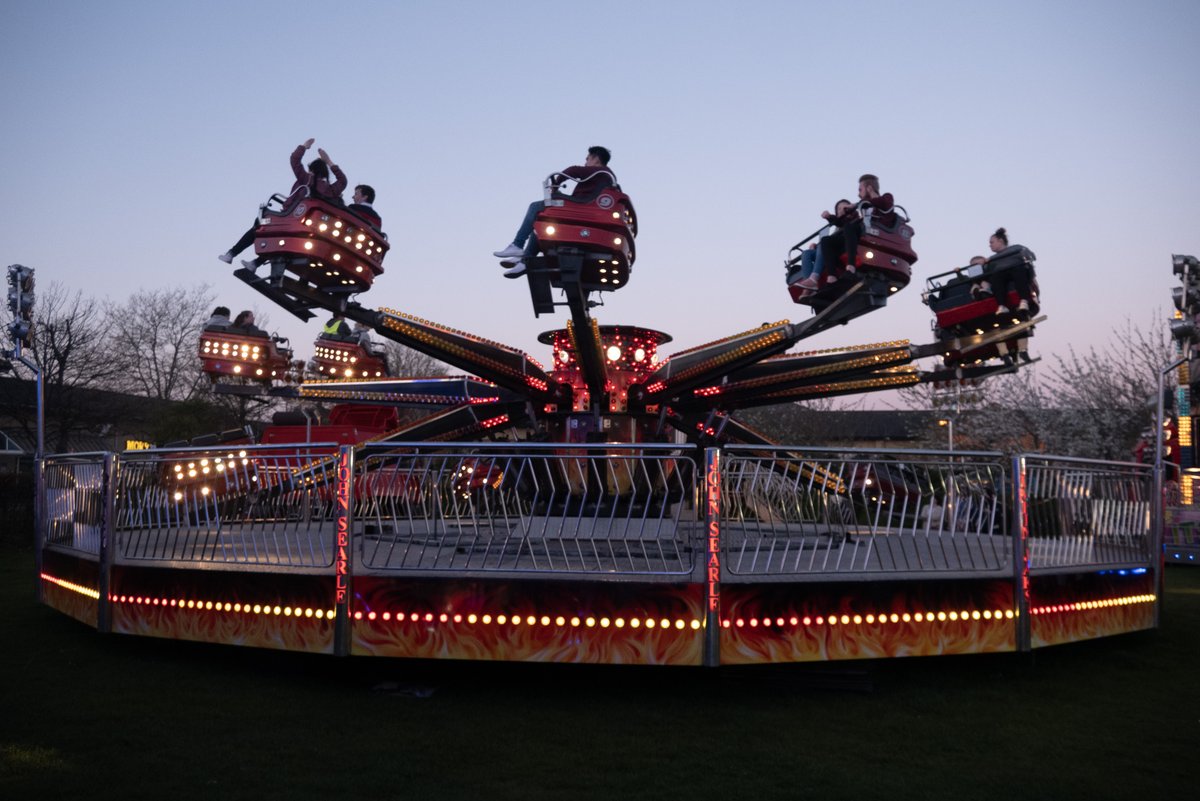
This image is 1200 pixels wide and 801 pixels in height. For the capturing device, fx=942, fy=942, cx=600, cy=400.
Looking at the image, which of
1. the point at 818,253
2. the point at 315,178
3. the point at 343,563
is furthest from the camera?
the point at 818,253

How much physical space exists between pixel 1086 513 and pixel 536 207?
5928 mm

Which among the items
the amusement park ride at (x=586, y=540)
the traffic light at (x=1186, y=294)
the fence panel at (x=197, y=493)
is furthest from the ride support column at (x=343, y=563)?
the traffic light at (x=1186, y=294)

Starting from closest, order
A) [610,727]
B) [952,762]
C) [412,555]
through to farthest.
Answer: [952,762], [610,727], [412,555]

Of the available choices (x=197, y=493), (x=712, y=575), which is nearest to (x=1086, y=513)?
(x=712, y=575)

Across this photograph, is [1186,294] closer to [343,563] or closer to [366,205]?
[366,205]

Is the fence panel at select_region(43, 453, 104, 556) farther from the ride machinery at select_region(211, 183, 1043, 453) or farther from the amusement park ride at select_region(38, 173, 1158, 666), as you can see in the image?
the ride machinery at select_region(211, 183, 1043, 453)

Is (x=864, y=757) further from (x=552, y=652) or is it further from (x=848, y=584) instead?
(x=552, y=652)

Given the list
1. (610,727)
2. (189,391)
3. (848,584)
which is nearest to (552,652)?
(610,727)

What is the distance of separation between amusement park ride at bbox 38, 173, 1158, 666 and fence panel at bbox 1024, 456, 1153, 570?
0.10ft

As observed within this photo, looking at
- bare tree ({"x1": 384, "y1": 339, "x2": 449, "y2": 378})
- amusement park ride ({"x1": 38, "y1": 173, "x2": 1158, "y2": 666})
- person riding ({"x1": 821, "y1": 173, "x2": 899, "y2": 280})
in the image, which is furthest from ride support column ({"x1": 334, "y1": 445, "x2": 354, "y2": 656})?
bare tree ({"x1": 384, "y1": 339, "x2": 449, "y2": 378})

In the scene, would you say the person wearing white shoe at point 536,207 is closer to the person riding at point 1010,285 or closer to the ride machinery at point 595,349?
the ride machinery at point 595,349

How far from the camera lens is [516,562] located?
22.8 ft

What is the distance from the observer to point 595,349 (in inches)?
471

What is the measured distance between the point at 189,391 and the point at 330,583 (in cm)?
4431
